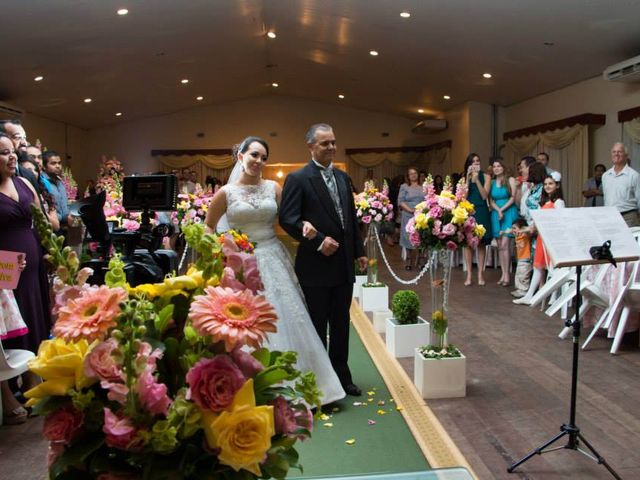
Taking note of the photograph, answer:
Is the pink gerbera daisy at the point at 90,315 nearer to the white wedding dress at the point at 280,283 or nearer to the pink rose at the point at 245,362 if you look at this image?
the pink rose at the point at 245,362

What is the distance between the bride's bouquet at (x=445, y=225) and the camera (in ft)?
13.3

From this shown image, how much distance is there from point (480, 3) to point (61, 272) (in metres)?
8.16

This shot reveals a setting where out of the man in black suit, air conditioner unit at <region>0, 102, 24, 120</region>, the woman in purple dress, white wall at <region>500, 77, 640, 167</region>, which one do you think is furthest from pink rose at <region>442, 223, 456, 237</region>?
air conditioner unit at <region>0, 102, 24, 120</region>

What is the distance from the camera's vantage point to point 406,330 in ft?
15.5

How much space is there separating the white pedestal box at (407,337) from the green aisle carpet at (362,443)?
0.81 metres

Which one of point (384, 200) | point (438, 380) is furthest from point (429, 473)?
point (384, 200)

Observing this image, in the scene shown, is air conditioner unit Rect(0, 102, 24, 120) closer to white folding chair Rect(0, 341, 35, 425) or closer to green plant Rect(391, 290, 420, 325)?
green plant Rect(391, 290, 420, 325)

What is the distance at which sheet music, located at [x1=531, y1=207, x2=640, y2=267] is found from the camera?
2750 millimetres

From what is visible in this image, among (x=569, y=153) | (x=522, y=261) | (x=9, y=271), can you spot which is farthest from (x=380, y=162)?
(x=9, y=271)

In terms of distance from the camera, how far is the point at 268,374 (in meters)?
0.93

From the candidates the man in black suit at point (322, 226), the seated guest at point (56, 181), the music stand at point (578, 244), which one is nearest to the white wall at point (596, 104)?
the man in black suit at point (322, 226)

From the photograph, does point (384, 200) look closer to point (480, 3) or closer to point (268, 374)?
point (480, 3)

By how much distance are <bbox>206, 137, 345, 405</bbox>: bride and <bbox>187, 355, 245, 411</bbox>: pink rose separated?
8.58ft

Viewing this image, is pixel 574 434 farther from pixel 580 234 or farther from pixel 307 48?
pixel 307 48
